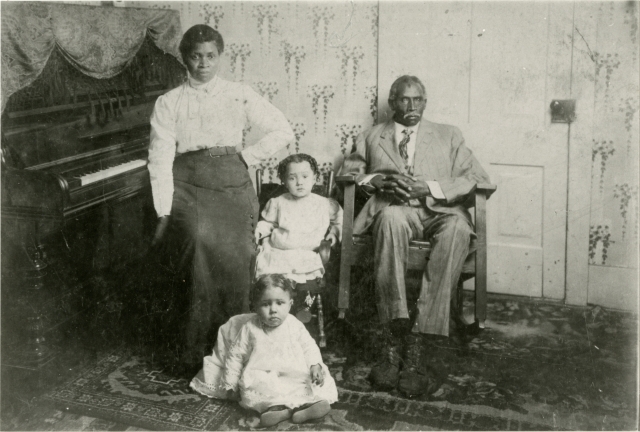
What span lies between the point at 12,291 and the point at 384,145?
2.04 m

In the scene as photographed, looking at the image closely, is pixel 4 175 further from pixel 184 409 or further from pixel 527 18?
pixel 527 18

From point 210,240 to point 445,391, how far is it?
1304 mm

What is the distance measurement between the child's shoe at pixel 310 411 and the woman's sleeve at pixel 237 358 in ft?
1.04

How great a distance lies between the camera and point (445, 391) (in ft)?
9.22

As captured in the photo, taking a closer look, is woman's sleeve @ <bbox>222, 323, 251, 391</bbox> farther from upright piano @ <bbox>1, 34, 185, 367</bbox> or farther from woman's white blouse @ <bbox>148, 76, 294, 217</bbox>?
upright piano @ <bbox>1, 34, 185, 367</bbox>

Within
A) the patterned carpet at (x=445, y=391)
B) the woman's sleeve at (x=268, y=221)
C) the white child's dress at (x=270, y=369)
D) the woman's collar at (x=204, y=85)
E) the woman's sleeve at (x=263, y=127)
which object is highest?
the woman's collar at (x=204, y=85)

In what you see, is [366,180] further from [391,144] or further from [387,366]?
[387,366]

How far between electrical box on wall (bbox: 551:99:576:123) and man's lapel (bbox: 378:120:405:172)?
36.0 inches

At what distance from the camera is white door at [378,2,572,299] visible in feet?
11.7

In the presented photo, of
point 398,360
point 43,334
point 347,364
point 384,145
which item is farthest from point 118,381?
point 384,145

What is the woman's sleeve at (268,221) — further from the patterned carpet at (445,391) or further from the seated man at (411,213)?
the patterned carpet at (445,391)

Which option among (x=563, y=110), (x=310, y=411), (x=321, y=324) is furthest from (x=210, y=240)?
(x=563, y=110)

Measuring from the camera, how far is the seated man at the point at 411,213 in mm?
3016

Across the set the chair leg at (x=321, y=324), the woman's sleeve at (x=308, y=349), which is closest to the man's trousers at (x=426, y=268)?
the chair leg at (x=321, y=324)
